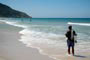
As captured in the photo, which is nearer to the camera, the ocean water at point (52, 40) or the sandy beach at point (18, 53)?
the sandy beach at point (18, 53)

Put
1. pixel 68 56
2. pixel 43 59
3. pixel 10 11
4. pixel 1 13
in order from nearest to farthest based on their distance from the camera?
1. pixel 43 59
2. pixel 68 56
3. pixel 1 13
4. pixel 10 11

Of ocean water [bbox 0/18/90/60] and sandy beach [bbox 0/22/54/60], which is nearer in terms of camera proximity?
sandy beach [bbox 0/22/54/60]

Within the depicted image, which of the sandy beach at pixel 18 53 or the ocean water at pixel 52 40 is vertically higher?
the sandy beach at pixel 18 53

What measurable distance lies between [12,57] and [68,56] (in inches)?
101

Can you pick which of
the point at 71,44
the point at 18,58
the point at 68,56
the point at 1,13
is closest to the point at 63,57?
the point at 68,56

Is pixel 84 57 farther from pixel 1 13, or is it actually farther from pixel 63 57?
pixel 1 13

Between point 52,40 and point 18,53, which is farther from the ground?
point 18,53

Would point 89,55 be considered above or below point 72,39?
below

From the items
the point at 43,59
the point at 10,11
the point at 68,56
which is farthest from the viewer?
the point at 10,11

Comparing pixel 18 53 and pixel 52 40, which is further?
pixel 52 40

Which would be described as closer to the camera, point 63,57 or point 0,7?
point 63,57

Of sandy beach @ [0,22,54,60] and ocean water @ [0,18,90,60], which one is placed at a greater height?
sandy beach @ [0,22,54,60]

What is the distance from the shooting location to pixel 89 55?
8.48 metres

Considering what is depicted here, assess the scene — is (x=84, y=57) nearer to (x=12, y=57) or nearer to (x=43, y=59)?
(x=43, y=59)
